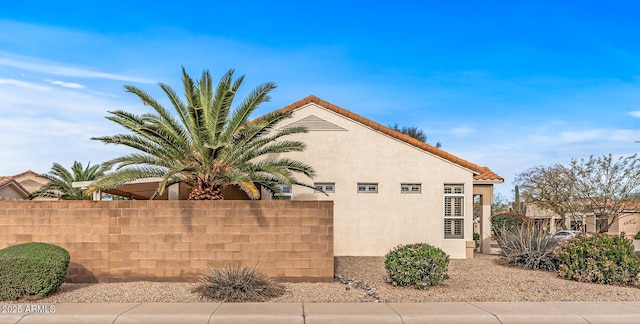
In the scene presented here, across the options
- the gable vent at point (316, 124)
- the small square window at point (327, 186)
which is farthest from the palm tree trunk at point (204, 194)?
the gable vent at point (316, 124)

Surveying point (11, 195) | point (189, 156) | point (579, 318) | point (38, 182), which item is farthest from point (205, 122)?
point (38, 182)

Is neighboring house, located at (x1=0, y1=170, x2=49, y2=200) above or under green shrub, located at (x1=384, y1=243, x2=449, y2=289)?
above

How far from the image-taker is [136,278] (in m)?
12.6

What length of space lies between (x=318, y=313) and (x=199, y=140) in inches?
211

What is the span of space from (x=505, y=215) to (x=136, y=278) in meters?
19.5

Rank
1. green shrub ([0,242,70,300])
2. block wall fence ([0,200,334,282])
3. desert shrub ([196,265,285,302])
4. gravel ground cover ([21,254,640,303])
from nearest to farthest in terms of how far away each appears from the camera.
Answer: green shrub ([0,242,70,300]) → desert shrub ([196,265,285,302]) → gravel ground cover ([21,254,640,303]) → block wall fence ([0,200,334,282])

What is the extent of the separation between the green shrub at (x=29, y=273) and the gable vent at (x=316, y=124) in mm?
9571

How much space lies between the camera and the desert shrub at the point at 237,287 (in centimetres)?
1070

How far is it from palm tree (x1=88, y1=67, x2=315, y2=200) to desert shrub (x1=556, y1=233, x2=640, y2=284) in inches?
303

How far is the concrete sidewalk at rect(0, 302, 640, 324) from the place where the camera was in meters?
9.27

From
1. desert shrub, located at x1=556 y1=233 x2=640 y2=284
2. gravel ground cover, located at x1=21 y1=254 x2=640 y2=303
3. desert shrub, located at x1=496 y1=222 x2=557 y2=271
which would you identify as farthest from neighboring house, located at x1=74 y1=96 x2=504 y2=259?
desert shrub, located at x1=556 y1=233 x2=640 y2=284

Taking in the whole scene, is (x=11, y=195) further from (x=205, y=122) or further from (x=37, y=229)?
(x=205, y=122)

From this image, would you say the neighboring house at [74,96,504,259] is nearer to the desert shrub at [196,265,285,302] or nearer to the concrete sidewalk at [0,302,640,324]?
the desert shrub at [196,265,285,302]

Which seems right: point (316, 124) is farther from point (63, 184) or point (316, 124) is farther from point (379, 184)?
point (63, 184)
